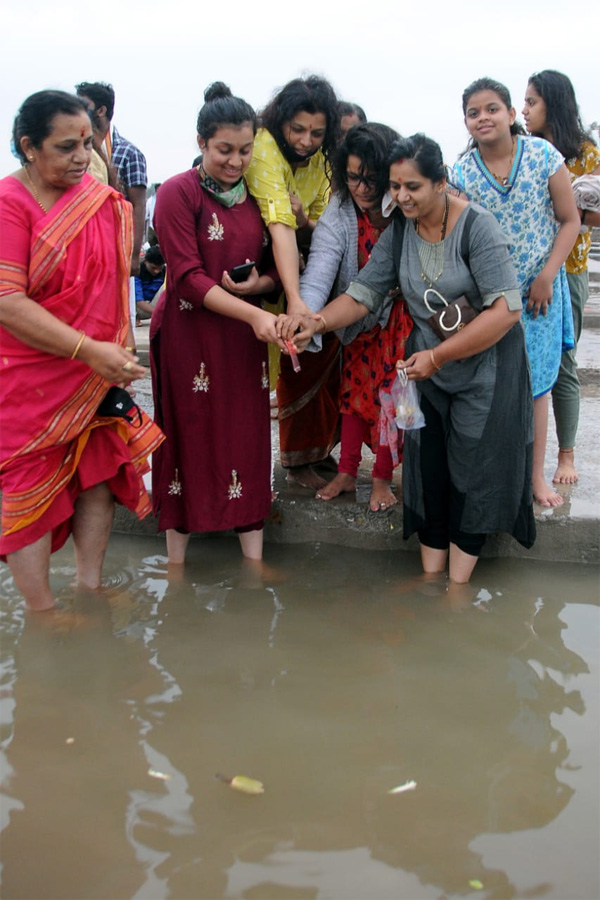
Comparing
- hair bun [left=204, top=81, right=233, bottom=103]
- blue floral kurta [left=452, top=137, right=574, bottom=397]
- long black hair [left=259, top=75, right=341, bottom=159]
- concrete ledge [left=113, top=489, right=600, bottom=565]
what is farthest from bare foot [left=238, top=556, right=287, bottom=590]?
hair bun [left=204, top=81, right=233, bottom=103]

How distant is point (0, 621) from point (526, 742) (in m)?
1.79

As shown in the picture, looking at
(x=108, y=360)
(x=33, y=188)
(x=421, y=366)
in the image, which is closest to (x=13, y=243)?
(x=33, y=188)

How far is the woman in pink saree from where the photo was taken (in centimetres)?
269

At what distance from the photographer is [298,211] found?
336 cm

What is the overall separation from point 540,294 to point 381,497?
1025mm

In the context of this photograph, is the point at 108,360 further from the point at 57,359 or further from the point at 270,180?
the point at 270,180

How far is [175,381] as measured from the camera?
323 cm

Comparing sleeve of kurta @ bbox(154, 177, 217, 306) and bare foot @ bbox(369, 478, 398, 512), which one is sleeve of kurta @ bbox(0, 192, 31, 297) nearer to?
sleeve of kurta @ bbox(154, 177, 217, 306)

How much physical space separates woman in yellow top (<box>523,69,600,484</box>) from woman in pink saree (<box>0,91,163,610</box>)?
1758 millimetres

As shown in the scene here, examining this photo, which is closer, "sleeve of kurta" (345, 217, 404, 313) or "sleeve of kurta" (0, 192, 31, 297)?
"sleeve of kurta" (0, 192, 31, 297)

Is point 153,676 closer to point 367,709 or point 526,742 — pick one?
point 367,709

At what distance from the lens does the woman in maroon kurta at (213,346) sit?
10.00 ft

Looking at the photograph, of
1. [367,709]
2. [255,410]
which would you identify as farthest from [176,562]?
[367,709]

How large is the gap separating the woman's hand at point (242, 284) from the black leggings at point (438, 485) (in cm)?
74
